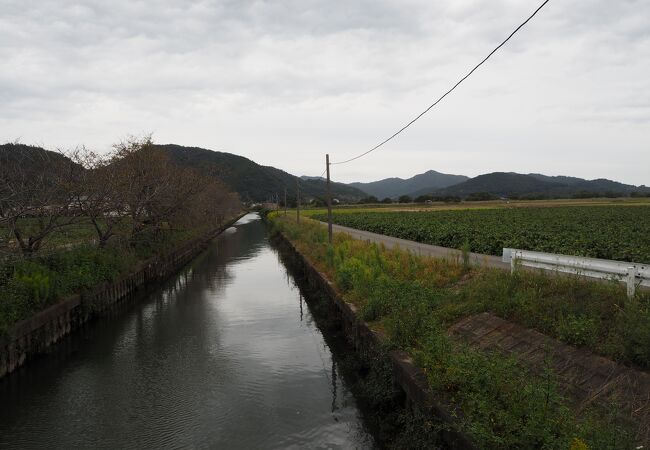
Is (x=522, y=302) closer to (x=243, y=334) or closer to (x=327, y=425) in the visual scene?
(x=327, y=425)

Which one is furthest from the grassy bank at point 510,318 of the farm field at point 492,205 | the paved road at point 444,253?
the farm field at point 492,205

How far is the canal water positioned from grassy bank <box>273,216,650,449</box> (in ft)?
6.65

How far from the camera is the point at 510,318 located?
7.84 meters

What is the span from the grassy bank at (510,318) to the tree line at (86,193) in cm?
940

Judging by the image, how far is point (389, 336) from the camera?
818 cm

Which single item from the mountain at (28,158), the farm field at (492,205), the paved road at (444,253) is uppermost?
the mountain at (28,158)

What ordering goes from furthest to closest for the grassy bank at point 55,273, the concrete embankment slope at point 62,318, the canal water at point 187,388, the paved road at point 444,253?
1. the paved road at point 444,253
2. the grassy bank at point 55,273
3. the concrete embankment slope at point 62,318
4. the canal water at point 187,388

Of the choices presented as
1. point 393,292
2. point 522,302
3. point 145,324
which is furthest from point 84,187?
point 522,302

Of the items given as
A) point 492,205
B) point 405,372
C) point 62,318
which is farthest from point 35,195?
point 492,205

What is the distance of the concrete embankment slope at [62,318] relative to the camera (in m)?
10.2

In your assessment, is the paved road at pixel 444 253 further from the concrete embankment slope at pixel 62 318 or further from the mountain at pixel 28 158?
the mountain at pixel 28 158

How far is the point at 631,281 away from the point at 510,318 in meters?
1.96

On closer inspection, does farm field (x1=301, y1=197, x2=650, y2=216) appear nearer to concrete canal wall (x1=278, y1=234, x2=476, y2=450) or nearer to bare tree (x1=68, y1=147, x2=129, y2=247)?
bare tree (x1=68, y1=147, x2=129, y2=247)

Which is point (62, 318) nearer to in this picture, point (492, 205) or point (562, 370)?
point (562, 370)
